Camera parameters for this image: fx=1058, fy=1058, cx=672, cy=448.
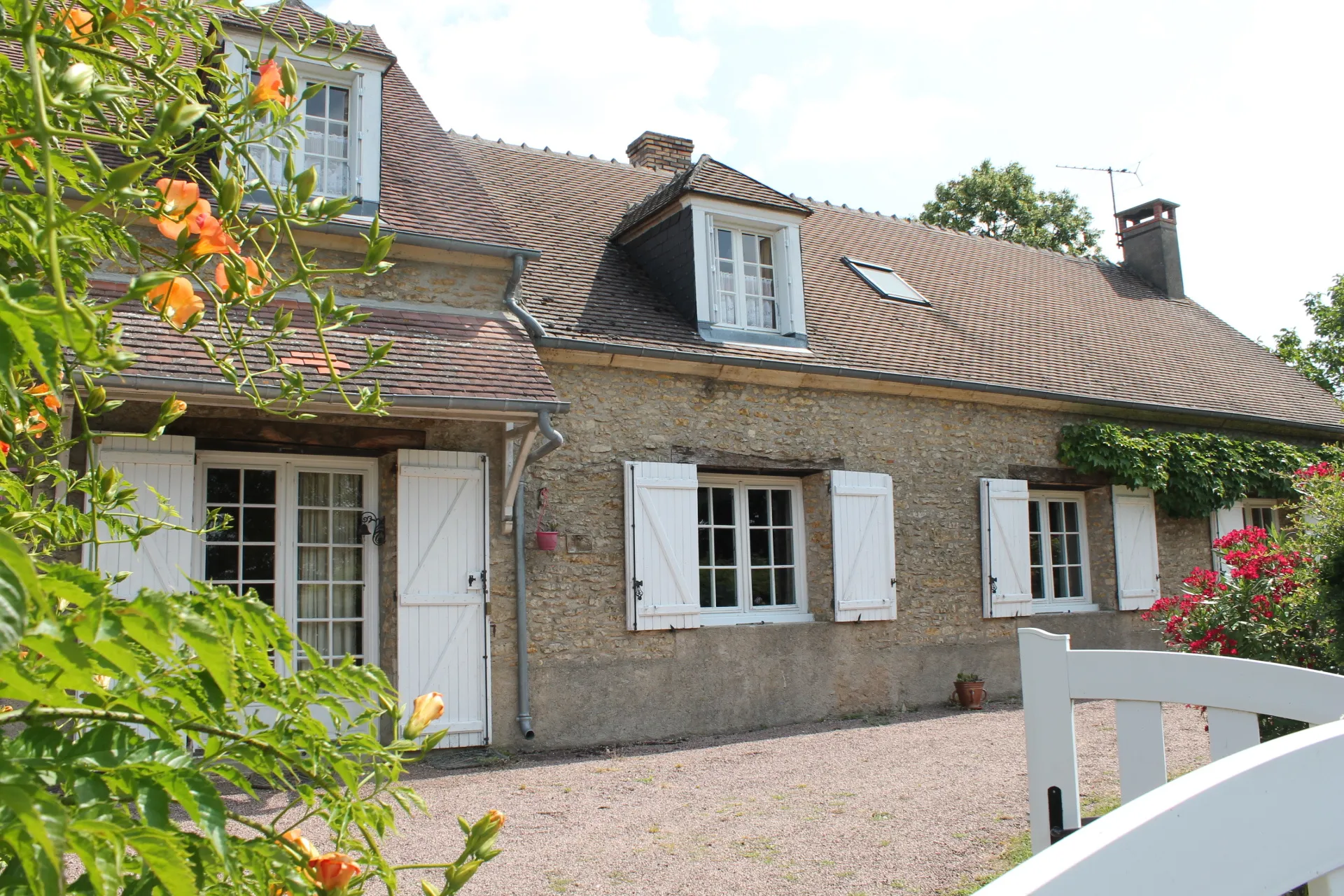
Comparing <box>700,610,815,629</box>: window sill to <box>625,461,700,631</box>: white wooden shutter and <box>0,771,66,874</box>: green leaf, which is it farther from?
<box>0,771,66,874</box>: green leaf

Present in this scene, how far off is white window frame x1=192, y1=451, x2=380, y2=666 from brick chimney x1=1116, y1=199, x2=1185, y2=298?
515 inches

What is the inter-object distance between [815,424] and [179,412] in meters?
8.20

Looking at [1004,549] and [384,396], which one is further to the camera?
[1004,549]

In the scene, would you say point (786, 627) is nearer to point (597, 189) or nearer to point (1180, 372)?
point (597, 189)

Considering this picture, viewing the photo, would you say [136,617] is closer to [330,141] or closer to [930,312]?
[330,141]

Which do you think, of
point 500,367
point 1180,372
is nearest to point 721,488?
point 500,367

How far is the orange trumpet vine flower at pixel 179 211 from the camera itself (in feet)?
3.96

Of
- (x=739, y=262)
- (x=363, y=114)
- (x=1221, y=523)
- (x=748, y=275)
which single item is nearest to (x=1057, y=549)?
(x=1221, y=523)

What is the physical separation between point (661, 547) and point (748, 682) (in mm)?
1403

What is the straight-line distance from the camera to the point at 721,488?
942 cm

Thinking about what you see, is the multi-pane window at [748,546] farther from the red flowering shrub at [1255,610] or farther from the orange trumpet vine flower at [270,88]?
the orange trumpet vine flower at [270,88]

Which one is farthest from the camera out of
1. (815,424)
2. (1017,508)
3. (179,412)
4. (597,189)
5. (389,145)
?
(597,189)

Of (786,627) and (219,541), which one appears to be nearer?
(219,541)

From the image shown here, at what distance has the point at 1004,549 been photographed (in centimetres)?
1030
